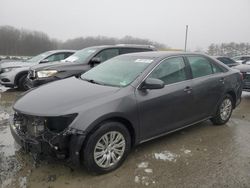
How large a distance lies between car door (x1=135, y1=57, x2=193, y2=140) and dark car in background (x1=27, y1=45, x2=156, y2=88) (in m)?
3.55

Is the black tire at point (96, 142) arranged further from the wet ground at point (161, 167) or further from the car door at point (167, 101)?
the car door at point (167, 101)

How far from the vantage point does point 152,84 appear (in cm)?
364

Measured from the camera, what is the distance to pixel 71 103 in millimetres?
3191

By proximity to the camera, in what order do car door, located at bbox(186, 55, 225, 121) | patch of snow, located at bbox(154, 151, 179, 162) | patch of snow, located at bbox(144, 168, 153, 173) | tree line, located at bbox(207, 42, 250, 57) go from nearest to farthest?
patch of snow, located at bbox(144, 168, 153, 173) < patch of snow, located at bbox(154, 151, 179, 162) < car door, located at bbox(186, 55, 225, 121) < tree line, located at bbox(207, 42, 250, 57)

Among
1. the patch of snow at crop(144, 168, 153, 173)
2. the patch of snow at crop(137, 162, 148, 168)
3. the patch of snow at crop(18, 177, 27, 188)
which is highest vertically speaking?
the patch of snow at crop(18, 177, 27, 188)

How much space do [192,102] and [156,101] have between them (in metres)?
0.92

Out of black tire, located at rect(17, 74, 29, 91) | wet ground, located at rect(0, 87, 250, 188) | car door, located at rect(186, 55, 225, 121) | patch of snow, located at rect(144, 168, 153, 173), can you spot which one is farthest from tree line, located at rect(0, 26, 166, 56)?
patch of snow, located at rect(144, 168, 153, 173)

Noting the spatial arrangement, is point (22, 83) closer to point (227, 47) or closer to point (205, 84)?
point (205, 84)

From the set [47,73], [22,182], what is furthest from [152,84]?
[47,73]

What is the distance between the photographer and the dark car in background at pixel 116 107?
3053 mm

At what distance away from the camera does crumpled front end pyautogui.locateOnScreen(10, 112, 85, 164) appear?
299 cm

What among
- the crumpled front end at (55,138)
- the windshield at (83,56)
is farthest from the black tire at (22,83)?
the crumpled front end at (55,138)

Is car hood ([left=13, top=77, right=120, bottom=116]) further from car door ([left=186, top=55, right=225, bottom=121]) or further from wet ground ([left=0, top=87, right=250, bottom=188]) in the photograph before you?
car door ([left=186, top=55, right=225, bottom=121])

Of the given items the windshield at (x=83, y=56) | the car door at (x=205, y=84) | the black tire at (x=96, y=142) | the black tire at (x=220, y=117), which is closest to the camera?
the black tire at (x=96, y=142)
